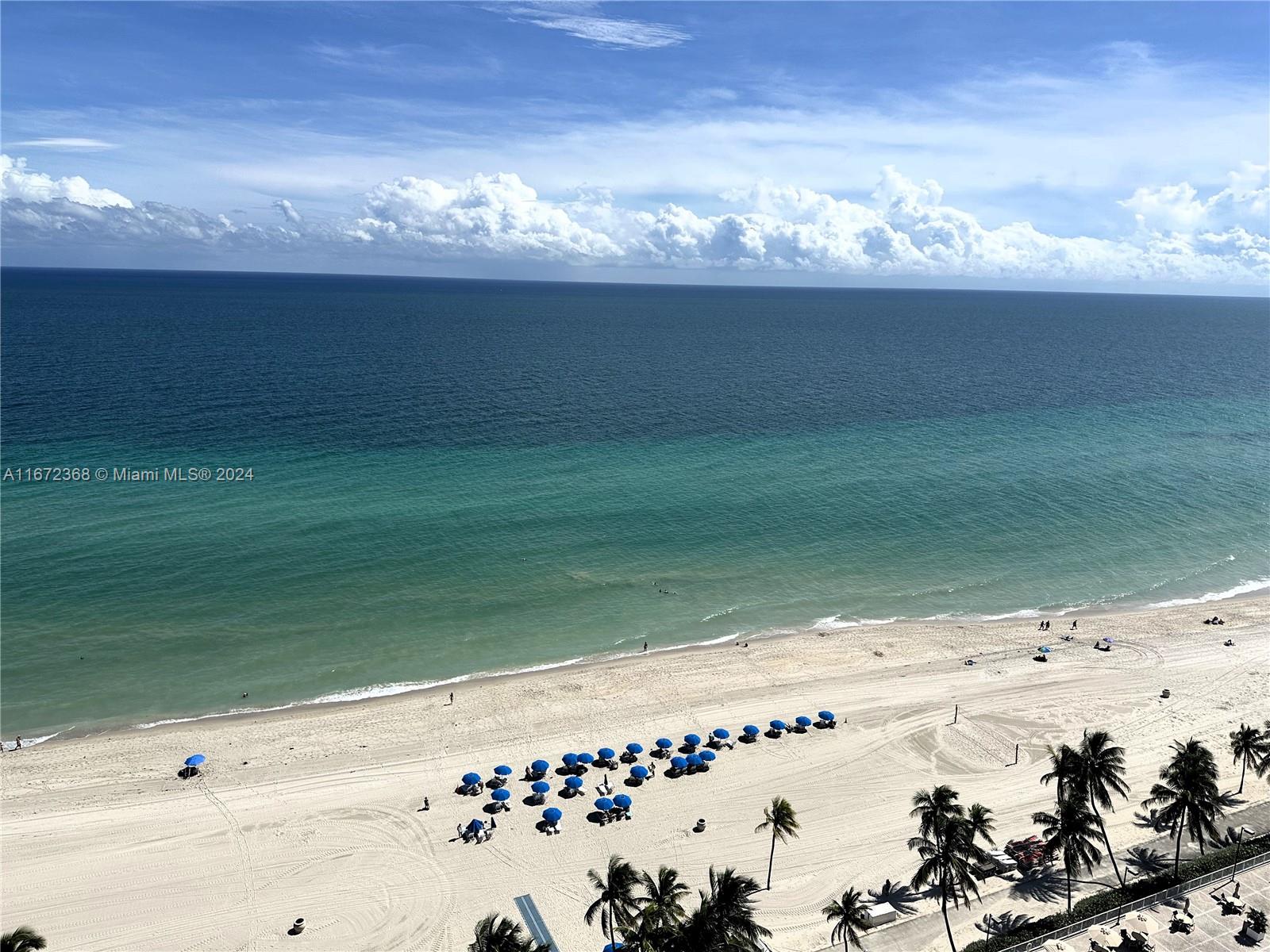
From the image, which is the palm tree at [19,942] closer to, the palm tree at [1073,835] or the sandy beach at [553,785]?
the sandy beach at [553,785]

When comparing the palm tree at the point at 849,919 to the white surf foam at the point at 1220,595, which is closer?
the palm tree at the point at 849,919

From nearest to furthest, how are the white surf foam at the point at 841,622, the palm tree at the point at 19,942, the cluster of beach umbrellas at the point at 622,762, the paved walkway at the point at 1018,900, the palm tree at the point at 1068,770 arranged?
the palm tree at the point at 19,942 < the paved walkway at the point at 1018,900 < the palm tree at the point at 1068,770 < the cluster of beach umbrellas at the point at 622,762 < the white surf foam at the point at 841,622

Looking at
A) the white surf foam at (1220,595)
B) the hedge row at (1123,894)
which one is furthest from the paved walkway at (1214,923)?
the white surf foam at (1220,595)

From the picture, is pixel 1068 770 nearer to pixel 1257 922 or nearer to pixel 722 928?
pixel 1257 922

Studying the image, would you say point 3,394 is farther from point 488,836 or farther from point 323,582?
point 488,836

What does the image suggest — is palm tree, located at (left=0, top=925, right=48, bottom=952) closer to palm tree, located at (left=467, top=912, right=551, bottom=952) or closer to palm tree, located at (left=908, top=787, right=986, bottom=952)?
palm tree, located at (left=467, top=912, right=551, bottom=952)

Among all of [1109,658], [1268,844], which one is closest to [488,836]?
[1268,844]

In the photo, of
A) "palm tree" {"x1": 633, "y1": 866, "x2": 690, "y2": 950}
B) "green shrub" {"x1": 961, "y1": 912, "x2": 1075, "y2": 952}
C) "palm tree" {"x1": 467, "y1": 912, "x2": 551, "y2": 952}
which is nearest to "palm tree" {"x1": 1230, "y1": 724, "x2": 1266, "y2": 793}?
"green shrub" {"x1": 961, "y1": 912, "x2": 1075, "y2": 952}
